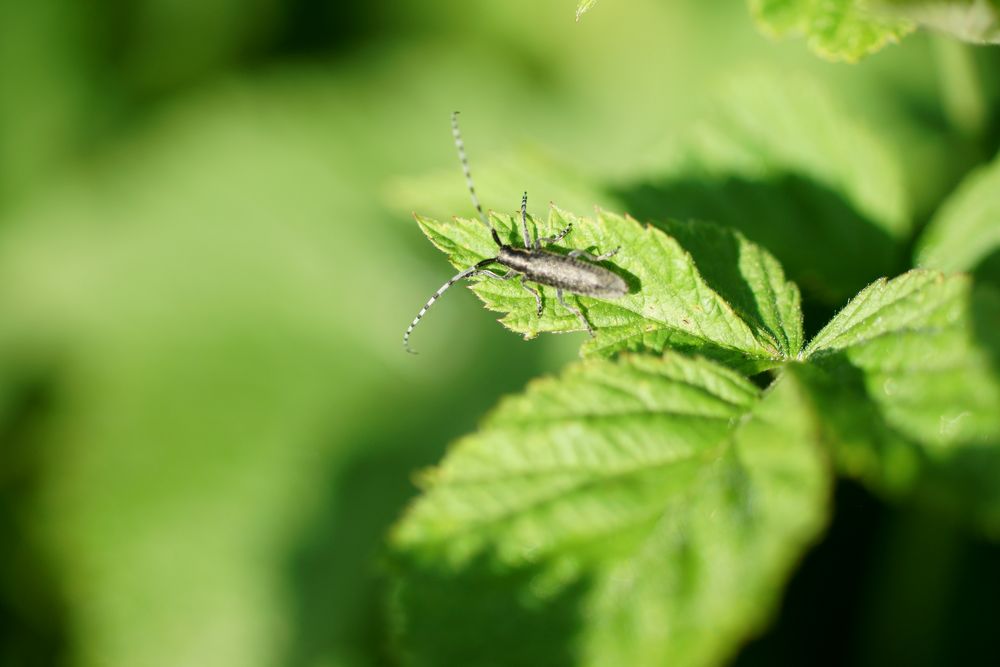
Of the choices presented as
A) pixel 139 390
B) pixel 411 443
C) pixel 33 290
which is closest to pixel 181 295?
pixel 139 390

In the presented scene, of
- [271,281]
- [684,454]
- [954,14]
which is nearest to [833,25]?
[954,14]

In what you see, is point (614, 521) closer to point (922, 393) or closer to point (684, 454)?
point (684, 454)

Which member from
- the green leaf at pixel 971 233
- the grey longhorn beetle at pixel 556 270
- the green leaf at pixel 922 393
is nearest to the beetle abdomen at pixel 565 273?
the grey longhorn beetle at pixel 556 270

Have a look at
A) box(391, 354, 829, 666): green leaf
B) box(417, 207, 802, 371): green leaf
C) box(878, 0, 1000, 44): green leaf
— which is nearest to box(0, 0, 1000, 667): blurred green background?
box(417, 207, 802, 371): green leaf

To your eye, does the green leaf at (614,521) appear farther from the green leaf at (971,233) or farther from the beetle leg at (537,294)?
the green leaf at (971,233)

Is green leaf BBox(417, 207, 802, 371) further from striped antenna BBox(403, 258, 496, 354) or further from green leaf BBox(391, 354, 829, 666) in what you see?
green leaf BBox(391, 354, 829, 666)

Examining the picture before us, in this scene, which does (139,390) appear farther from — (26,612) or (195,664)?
(195,664)
